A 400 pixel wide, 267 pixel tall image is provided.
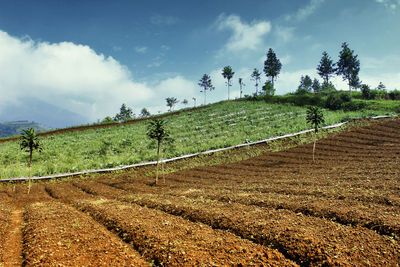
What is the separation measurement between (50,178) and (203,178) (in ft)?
54.6

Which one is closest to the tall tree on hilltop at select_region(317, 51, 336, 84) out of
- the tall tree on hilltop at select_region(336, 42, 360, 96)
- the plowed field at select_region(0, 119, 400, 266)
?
the tall tree on hilltop at select_region(336, 42, 360, 96)

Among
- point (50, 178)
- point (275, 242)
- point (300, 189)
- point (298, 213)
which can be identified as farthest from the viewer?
point (50, 178)

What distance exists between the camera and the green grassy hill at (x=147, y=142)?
2673 centimetres

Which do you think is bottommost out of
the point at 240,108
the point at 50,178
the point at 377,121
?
the point at 50,178

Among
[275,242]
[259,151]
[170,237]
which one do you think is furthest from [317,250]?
[259,151]

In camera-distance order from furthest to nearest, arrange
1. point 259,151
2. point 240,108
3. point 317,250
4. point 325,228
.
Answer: point 240,108
point 259,151
point 325,228
point 317,250

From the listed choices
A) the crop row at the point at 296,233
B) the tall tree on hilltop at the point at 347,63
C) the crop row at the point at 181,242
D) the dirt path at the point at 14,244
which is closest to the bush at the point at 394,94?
the tall tree on hilltop at the point at 347,63

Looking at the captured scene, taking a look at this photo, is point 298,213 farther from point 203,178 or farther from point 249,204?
point 203,178

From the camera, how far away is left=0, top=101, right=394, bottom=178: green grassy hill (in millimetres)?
26734

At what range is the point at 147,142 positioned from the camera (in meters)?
36.8

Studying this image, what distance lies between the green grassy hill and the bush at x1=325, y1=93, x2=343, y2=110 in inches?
329

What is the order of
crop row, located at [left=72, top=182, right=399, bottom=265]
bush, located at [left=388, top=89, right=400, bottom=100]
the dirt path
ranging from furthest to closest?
bush, located at [left=388, top=89, right=400, bottom=100]
the dirt path
crop row, located at [left=72, top=182, right=399, bottom=265]

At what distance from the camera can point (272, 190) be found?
1248cm

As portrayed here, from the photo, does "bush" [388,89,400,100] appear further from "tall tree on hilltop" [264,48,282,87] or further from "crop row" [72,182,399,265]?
"crop row" [72,182,399,265]
